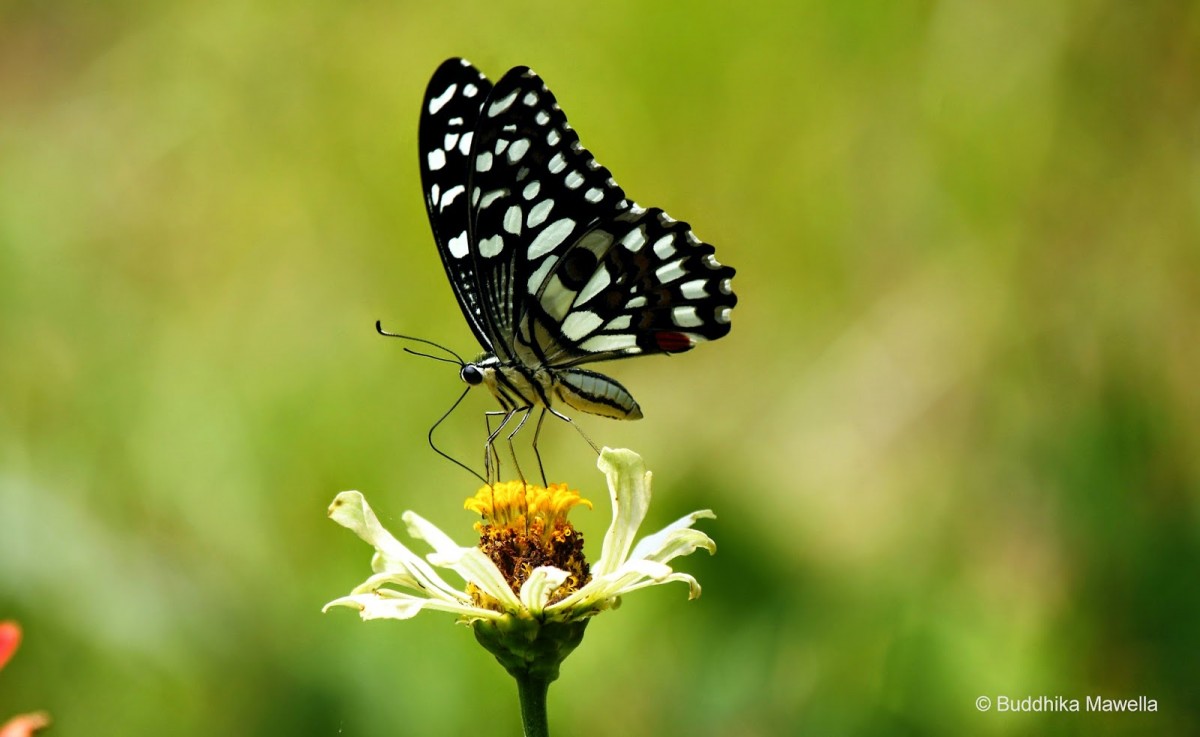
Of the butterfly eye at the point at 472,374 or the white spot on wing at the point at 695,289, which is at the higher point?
the white spot on wing at the point at 695,289

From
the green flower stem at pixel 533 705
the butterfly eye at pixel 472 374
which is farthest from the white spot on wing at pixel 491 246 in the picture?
the green flower stem at pixel 533 705

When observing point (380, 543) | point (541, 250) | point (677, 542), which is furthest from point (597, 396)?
point (380, 543)

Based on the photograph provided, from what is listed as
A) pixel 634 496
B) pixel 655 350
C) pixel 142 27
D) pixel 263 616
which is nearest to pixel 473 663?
pixel 263 616

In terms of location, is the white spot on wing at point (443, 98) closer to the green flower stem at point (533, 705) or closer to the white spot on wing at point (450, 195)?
the white spot on wing at point (450, 195)

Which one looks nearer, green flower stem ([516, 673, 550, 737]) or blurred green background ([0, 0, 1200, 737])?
green flower stem ([516, 673, 550, 737])

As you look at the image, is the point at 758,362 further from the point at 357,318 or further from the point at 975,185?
the point at 357,318

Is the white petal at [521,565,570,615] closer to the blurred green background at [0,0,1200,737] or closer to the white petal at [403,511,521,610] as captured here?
the white petal at [403,511,521,610]

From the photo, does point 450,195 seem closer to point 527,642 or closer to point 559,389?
point 559,389

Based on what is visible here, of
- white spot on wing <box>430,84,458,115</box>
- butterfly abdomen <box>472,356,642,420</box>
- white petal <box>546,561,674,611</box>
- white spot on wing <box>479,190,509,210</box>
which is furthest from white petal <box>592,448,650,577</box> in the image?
white spot on wing <box>430,84,458,115</box>
